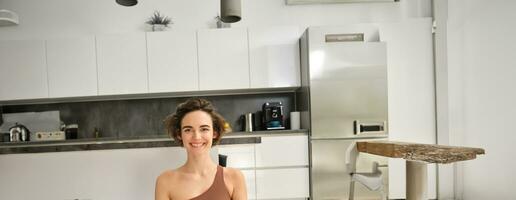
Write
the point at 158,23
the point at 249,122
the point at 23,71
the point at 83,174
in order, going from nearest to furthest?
the point at 83,174
the point at 23,71
the point at 158,23
the point at 249,122

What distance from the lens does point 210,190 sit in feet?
3.30

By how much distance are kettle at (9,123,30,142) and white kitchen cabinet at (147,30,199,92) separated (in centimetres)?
173

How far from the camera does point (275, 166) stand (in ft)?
10.3

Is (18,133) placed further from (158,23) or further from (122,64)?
(158,23)

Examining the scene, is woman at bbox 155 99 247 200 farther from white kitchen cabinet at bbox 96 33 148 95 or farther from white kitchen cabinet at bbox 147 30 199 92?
white kitchen cabinet at bbox 96 33 148 95

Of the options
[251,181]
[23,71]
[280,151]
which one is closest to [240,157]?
[251,181]

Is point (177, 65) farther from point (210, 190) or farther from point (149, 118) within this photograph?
point (210, 190)

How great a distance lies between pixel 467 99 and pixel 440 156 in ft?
9.86

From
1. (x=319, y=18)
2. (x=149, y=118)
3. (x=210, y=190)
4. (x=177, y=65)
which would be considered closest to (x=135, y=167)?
(x=210, y=190)

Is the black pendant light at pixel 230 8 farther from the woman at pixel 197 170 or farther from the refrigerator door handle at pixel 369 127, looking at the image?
the refrigerator door handle at pixel 369 127

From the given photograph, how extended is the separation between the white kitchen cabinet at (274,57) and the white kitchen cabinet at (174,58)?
66 cm

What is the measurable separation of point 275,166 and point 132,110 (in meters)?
1.97

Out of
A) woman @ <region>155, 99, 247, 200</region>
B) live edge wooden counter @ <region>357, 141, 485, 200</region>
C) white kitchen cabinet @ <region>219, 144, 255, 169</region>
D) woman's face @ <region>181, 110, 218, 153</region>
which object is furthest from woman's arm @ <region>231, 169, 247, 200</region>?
white kitchen cabinet @ <region>219, 144, 255, 169</region>

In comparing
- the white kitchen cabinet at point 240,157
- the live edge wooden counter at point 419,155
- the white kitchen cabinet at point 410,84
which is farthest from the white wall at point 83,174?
the white kitchen cabinet at point 410,84
